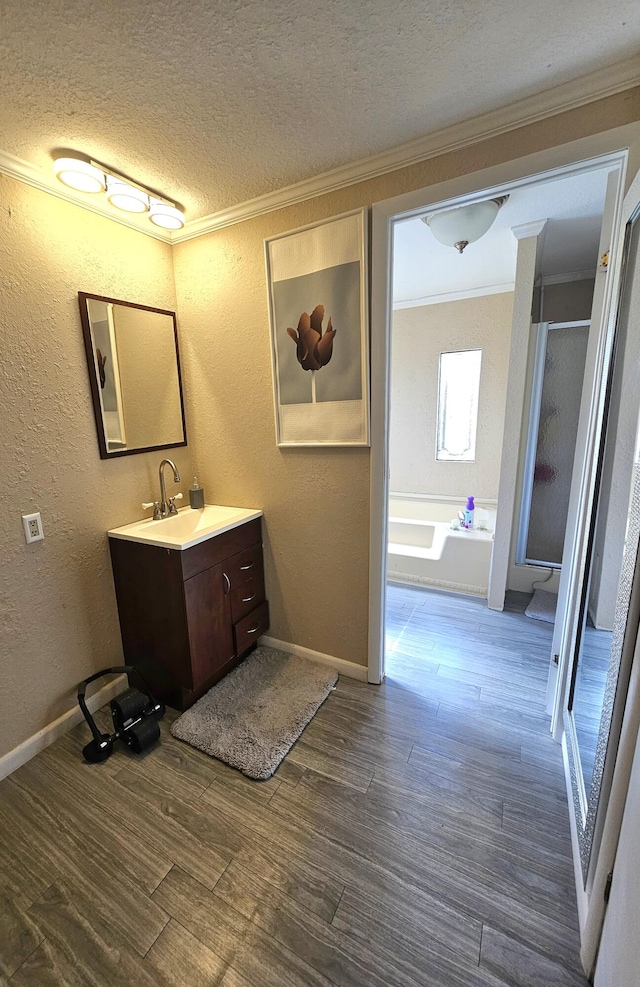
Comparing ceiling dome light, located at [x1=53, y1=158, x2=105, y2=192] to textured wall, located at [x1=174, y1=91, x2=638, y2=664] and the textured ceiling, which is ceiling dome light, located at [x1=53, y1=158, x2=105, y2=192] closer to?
the textured ceiling

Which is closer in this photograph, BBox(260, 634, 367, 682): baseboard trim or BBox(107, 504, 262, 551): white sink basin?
BBox(107, 504, 262, 551): white sink basin

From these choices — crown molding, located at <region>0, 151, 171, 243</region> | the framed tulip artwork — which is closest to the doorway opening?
the framed tulip artwork

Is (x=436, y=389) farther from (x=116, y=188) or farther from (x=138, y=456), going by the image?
(x=116, y=188)

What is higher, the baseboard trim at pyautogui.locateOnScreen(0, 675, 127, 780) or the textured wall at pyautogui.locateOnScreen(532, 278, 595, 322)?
the textured wall at pyautogui.locateOnScreen(532, 278, 595, 322)

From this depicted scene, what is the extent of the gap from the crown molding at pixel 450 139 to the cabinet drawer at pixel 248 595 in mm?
1873

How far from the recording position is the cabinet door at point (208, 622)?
1779 mm

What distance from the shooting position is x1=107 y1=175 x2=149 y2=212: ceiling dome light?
1.61m

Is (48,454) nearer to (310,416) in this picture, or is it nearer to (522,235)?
(310,416)

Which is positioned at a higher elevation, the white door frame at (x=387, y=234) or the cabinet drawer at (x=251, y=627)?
the white door frame at (x=387, y=234)

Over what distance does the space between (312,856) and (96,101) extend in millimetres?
2574

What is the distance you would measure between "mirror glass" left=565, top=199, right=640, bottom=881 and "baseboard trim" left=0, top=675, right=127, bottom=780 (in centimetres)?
208

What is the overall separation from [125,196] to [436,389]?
9.52 feet

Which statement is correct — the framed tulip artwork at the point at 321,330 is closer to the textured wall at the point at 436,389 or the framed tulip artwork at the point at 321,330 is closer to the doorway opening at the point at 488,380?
the doorway opening at the point at 488,380

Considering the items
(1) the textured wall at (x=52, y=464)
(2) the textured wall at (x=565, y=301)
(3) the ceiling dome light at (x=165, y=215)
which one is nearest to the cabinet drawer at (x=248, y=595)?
(1) the textured wall at (x=52, y=464)
